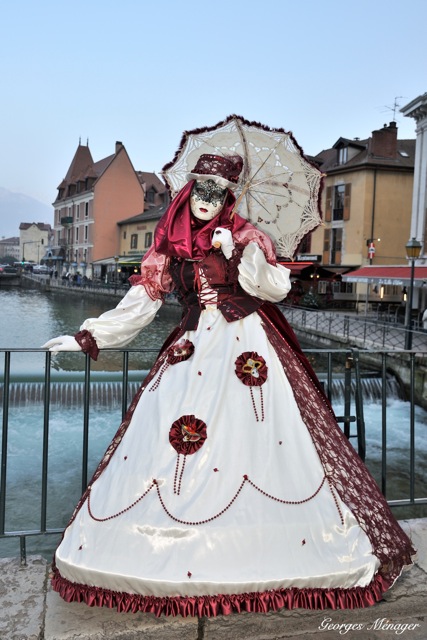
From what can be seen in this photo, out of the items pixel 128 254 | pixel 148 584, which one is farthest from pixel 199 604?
pixel 128 254

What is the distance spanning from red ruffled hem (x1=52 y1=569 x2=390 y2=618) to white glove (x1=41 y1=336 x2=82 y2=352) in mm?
948

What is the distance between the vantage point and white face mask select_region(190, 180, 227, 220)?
105 inches

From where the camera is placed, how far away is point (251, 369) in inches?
93.0

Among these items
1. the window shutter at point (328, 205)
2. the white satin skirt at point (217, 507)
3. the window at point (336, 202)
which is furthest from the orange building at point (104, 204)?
the white satin skirt at point (217, 507)

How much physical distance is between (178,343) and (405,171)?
27.0 m

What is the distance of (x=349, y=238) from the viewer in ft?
90.9

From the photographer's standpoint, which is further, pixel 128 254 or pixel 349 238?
pixel 128 254

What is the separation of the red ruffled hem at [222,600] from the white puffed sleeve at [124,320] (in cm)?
106

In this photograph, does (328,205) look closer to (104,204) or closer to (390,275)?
(390,275)

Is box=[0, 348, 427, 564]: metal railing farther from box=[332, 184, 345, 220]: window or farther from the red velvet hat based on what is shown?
box=[332, 184, 345, 220]: window

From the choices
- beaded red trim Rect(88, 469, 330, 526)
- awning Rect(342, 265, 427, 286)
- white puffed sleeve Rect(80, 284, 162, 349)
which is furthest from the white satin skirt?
awning Rect(342, 265, 427, 286)

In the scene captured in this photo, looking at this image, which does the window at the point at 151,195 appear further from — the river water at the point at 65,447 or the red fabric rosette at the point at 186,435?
the red fabric rosette at the point at 186,435

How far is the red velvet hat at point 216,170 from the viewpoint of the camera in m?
2.64

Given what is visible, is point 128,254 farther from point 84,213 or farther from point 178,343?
point 178,343
